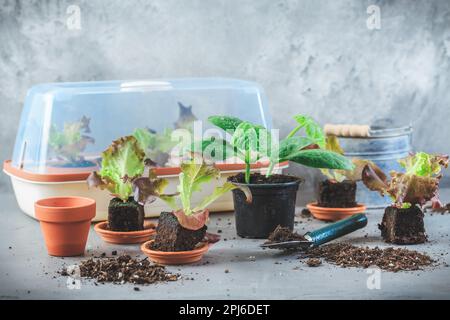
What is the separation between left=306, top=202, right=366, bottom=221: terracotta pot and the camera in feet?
11.0

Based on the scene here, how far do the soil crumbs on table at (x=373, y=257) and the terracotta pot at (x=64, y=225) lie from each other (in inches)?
34.6

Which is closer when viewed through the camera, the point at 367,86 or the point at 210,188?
the point at 210,188

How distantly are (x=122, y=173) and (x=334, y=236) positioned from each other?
0.92 metres

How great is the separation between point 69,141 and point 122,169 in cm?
44

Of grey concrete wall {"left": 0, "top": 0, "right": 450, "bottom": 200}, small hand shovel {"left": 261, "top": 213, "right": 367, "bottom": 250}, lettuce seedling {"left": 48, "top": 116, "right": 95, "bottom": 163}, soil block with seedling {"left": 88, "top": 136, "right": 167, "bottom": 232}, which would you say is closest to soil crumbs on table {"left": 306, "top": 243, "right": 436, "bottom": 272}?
small hand shovel {"left": 261, "top": 213, "right": 367, "bottom": 250}

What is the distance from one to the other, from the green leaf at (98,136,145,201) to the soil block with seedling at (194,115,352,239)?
0.26 meters

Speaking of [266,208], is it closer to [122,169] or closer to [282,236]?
[282,236]

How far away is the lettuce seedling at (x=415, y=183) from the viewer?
2.89 m

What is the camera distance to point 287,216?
10.00 ft

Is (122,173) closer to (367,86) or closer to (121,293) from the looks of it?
(121,293)

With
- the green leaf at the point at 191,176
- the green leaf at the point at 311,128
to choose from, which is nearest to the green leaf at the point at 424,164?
the green leaf at the point at 311,128

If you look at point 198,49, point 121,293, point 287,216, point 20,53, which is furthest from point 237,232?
point 20,53

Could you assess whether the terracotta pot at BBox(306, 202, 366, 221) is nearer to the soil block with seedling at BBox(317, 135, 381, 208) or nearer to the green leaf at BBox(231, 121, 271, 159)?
the soil block with seedling at BBox(317, 135, 381, 208)

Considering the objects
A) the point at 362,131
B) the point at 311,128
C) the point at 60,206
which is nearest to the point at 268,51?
the point at 362,131
